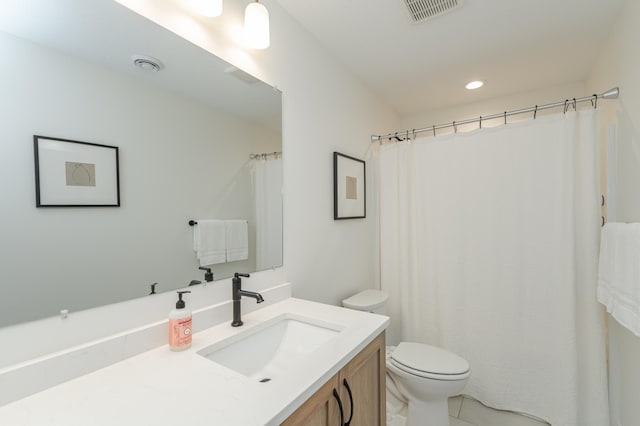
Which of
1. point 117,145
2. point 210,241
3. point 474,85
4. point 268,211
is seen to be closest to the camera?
point 117,145

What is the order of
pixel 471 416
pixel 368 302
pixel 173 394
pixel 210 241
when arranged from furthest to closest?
pixel 368 302 < pixel 471 416 < pixel 210 241 < pixel 173 394

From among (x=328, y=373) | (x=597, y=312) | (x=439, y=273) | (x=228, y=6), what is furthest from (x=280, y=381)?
(x=597, y=312)

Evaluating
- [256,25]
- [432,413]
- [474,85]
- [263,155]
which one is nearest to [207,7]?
[256,25]

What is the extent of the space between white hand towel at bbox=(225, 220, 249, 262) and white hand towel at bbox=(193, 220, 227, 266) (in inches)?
0.9

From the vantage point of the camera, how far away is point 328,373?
805mm

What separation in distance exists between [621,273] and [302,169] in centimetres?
160

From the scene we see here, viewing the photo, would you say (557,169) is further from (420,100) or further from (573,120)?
(420,100)

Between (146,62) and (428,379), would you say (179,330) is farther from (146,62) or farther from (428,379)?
(428,379)

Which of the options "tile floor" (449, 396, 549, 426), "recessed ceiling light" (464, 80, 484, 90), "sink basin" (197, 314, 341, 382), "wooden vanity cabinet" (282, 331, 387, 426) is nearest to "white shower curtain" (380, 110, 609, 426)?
"tile floor" (449, 396, 549, 426)

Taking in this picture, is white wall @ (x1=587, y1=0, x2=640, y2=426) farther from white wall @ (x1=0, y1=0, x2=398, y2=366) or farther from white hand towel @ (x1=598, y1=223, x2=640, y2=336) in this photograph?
white wall @ (x1=0, y1=0, x2=398, y2=366)

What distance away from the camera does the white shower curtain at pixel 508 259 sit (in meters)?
1.67

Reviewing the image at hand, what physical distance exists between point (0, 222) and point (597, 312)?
261 cm

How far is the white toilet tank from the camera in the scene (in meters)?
1.90

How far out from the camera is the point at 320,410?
0.80m
